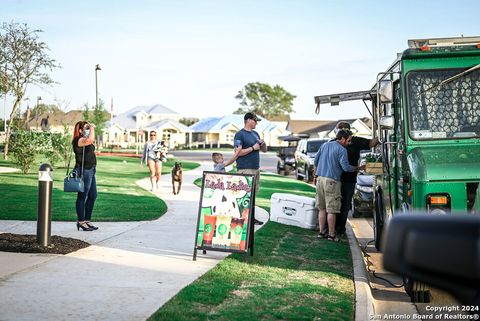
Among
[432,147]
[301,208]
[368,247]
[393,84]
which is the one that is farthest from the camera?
[301,208]

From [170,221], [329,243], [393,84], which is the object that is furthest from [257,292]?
[170,221]

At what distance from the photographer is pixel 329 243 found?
10875mm

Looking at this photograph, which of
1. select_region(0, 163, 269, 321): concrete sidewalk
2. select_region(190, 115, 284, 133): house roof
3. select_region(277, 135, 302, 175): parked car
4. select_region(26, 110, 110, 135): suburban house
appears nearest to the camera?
select_region(0, 163, 269, 321): concrete sidewalk

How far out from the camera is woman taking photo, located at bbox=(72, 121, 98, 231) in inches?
416

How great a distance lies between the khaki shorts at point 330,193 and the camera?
10930mm

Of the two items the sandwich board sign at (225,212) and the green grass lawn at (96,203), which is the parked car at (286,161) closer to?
the green grass lawn at (96,203)

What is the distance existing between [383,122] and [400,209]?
1144 millimetres

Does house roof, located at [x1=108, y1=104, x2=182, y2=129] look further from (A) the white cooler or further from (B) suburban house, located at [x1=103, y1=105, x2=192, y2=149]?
(A) the white cooler

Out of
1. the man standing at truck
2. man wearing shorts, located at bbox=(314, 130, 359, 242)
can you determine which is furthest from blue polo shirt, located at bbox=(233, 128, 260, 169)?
the man standing at truck

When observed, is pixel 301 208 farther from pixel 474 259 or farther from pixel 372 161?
pixel 474 259

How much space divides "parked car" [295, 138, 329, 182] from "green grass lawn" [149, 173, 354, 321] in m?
17.0

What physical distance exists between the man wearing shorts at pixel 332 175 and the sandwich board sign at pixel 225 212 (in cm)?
248

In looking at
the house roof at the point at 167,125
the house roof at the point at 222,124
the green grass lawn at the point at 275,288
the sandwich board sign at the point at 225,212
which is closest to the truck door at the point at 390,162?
the green grass lawn at the point at 275,288

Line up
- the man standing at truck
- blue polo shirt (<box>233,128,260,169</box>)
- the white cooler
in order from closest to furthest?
blue polo shirt (<box>233,128,260,169</box>) < the man standing at truck < the white cooler
